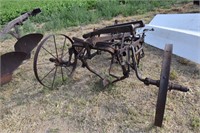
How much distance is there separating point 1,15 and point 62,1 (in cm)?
186

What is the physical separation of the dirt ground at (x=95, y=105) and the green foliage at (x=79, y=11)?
2494 mm

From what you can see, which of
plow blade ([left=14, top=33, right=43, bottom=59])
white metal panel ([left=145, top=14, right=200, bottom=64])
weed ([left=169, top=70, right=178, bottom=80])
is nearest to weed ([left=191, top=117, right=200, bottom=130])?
weed ([left=169, top=70, right=178, bottom=80])

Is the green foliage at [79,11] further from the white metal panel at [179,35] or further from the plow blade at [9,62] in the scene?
the plow blade at [9,62]

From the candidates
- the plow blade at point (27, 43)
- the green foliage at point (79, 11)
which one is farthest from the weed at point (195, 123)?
the green foliage at point (79, 11)

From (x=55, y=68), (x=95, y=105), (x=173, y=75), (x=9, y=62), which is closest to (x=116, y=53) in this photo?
(x=95, y=105)

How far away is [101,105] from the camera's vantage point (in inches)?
112

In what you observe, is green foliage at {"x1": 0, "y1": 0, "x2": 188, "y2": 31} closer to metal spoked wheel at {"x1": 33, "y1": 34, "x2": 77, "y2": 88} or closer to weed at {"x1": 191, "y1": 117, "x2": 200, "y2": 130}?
metal spoked wheel at {"x1": 33, "y1": 34, "x2": 77, "y2": 88}

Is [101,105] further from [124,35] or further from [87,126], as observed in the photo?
[124,35]

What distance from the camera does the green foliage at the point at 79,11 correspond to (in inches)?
233

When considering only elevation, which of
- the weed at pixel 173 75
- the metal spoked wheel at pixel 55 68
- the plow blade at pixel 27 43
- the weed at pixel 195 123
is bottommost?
the weed at pixel 195 123

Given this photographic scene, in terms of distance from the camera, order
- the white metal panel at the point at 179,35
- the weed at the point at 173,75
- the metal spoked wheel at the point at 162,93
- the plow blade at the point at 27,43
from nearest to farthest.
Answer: the metal spoked wheel at the point at 162,93 → the weed at the point at 173,75 → the white metal panel at the point at 179,35 → the plow blade at the point at 27,43

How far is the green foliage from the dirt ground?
98.2 inches

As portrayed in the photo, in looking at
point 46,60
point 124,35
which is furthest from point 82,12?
point 124,35

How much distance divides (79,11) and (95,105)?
3.85 metres
